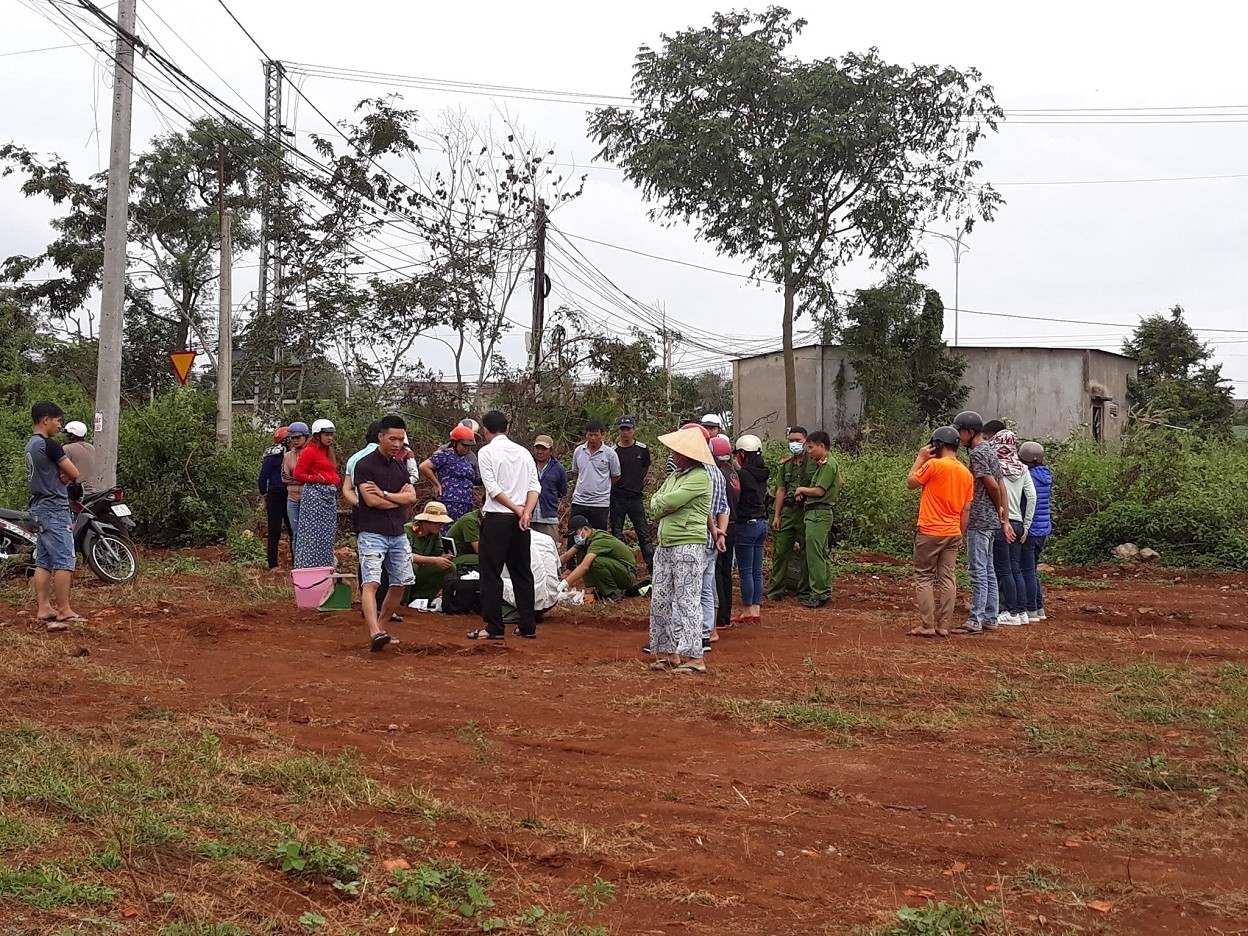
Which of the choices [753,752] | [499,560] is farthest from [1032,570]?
[753,752]

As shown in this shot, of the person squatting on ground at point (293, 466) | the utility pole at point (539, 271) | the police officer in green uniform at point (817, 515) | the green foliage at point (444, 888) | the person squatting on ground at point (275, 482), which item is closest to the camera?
the green foliage at point (444, 888)

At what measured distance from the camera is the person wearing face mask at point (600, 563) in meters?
12.4

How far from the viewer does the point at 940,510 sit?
10.8 meters

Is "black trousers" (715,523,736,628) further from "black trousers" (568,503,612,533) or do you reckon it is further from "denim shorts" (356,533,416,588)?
"denim shorts" (356,533,416,588)

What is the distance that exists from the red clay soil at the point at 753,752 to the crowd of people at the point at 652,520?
0.44 meters

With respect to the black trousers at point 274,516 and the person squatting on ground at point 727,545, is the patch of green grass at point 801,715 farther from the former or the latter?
the black trousers at point 274,516

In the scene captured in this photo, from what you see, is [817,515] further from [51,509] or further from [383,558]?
[51,509]

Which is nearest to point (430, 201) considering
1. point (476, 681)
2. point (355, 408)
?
point (355, 408)

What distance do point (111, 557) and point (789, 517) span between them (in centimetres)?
732

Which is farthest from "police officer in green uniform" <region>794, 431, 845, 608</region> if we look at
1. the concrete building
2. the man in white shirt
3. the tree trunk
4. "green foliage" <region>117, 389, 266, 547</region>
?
the concrete building

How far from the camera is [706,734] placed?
7.02 m

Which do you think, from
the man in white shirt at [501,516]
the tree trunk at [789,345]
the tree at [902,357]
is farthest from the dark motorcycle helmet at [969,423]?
the tree at [902,357]

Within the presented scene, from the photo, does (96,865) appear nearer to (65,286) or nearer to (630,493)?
(630,493)

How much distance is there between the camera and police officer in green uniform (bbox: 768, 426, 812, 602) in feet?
41.3
